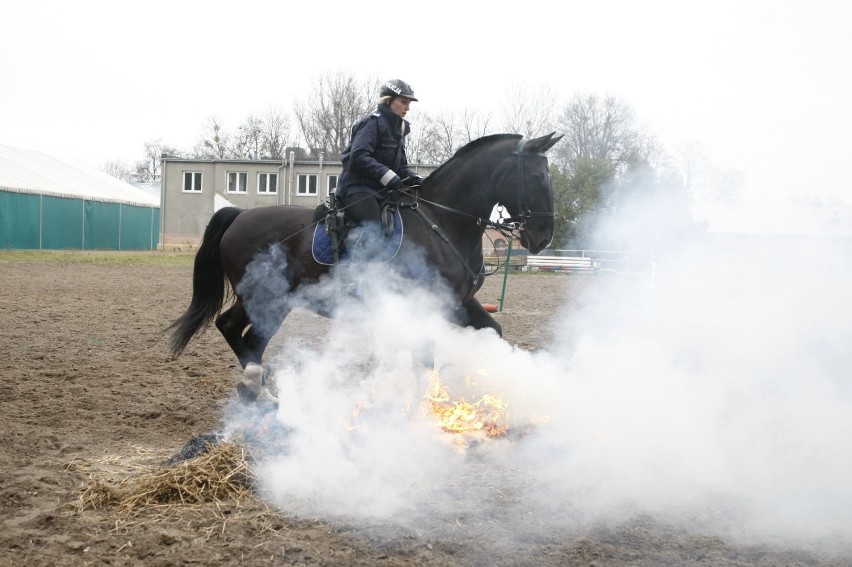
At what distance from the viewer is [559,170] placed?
1734 centimetres

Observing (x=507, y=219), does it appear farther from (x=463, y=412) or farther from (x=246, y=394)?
(x=246, y=394)

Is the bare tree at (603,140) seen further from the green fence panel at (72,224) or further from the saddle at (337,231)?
the green fence panel at (72,224)

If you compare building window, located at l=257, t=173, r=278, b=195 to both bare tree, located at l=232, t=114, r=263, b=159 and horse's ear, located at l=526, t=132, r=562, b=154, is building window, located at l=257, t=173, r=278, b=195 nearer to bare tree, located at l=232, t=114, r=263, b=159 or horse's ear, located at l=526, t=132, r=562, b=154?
bare tree, located at l=232, t=114, r=263, b=159

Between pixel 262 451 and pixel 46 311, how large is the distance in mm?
9872

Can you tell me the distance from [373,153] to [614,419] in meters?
3.24

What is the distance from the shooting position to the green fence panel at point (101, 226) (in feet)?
143

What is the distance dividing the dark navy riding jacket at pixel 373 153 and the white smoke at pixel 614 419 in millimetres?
884

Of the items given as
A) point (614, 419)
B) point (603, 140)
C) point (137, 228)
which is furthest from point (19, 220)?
point (614, 419)

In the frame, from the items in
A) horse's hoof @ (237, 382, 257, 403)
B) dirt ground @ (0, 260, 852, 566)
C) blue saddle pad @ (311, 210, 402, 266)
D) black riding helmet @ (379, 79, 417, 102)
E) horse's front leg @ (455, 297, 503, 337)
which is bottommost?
dirt ground @ (0, 260, 852, 566)

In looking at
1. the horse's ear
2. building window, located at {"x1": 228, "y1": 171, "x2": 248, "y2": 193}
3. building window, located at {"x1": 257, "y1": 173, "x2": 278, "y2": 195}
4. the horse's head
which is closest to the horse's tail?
the horse's head

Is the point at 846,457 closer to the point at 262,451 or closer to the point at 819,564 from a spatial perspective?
the point at 819,564

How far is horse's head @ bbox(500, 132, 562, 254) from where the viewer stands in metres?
6.84

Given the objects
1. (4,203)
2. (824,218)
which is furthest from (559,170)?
(4,203)

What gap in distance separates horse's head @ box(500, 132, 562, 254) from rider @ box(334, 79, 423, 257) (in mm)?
969
